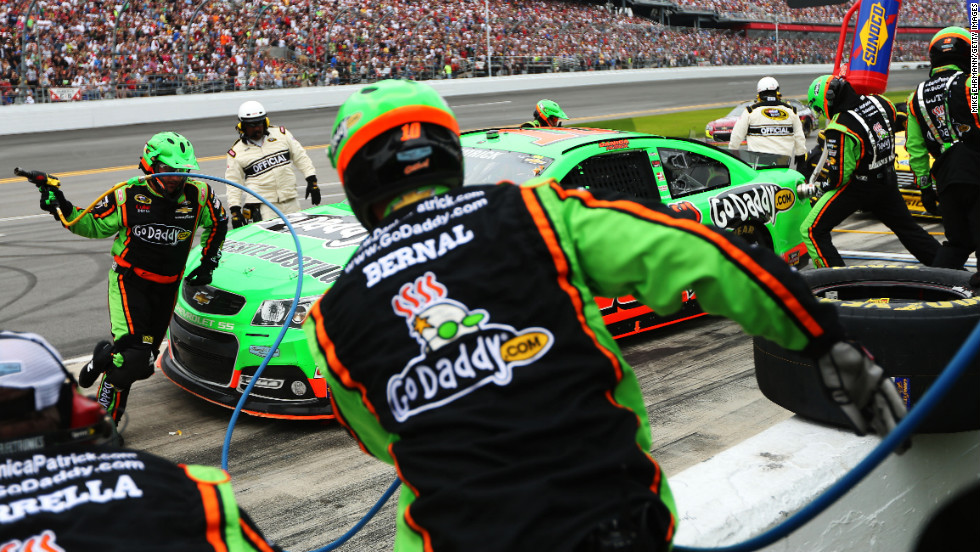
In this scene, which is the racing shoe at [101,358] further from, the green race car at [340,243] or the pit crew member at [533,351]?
the pit crew member at [533,351]

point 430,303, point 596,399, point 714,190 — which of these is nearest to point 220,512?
point 430,303

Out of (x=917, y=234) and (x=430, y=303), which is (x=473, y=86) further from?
(x=430, y=303)

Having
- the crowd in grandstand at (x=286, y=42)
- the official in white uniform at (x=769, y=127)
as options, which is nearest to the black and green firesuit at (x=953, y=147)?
the official in white uniform at (x=769, y=127)

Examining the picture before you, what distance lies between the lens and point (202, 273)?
5984mm

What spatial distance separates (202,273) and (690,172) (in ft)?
12.4

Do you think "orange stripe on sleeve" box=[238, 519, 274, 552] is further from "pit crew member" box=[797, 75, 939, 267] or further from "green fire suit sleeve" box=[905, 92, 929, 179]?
"green fire suit sleeve" box=[905, 92, 929, 179]

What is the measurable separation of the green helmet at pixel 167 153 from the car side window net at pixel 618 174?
2518 millimetres

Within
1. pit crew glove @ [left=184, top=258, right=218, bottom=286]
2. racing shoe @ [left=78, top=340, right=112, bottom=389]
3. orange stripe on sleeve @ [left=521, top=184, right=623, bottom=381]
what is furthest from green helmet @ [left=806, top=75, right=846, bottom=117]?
orange stripe on sleeve @ [left=521, top=184, right=623, bottom=381]

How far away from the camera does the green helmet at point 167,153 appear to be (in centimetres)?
569

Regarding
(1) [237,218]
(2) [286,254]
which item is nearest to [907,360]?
(2) [286,254]

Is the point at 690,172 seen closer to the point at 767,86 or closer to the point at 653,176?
the point at 653,176

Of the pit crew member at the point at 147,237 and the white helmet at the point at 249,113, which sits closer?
the pit crew member at the point at 147,237

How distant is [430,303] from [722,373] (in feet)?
16.0

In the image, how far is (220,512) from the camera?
1.78m
